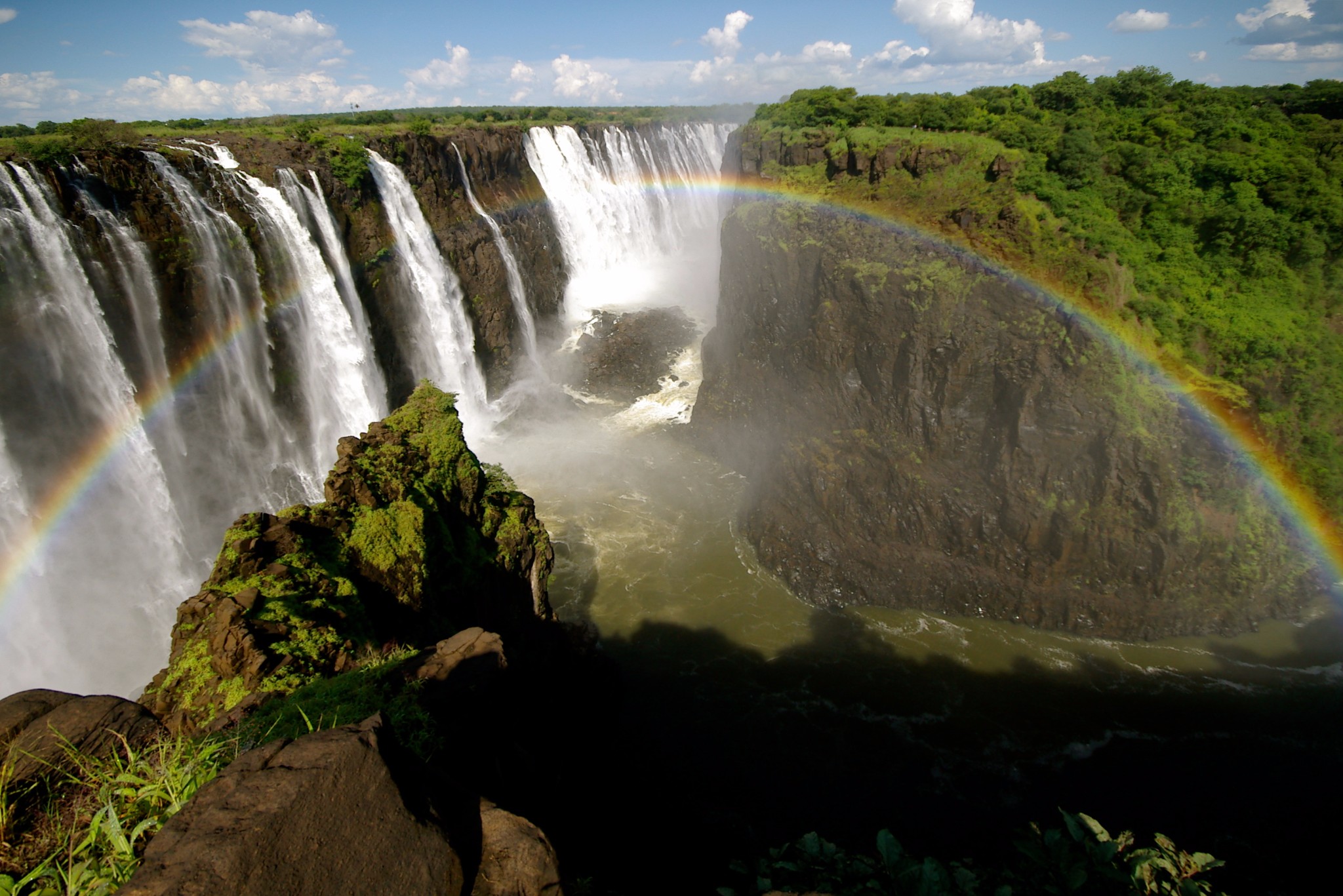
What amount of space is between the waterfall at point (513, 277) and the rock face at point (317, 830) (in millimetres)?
29524

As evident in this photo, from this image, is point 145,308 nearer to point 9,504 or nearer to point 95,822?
point 9,504

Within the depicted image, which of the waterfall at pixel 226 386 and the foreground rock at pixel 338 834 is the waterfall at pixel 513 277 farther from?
the foreground rock at pixel 338 834

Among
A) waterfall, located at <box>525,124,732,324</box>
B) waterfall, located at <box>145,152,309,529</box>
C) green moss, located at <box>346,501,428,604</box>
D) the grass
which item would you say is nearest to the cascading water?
waterfall, located at <box>145,152,309,529</box>

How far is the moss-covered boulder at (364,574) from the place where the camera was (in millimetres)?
6973

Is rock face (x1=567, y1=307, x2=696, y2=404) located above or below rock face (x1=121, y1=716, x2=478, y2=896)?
below

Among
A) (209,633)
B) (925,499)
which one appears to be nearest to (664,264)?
(925,499)

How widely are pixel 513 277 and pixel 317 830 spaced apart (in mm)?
31240

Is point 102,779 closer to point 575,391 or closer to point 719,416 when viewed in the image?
point 719,416

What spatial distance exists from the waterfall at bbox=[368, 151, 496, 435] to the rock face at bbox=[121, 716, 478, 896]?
25.2 m

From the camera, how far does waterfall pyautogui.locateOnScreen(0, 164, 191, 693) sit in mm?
15508

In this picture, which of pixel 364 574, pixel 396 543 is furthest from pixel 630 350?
pixel 364 574

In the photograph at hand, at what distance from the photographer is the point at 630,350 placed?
106 ft

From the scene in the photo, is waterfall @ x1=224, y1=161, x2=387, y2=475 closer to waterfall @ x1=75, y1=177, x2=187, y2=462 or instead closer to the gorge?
the gorge

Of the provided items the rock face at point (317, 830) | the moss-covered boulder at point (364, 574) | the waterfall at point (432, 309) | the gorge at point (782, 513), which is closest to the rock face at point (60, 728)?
the moss-covered boulder at point (364, 574)
